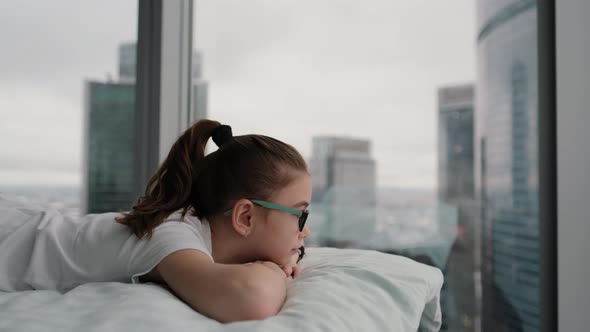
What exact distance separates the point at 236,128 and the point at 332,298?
1437mm

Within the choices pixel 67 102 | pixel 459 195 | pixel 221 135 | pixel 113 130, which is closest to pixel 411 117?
pixel 459 195

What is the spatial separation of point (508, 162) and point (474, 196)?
0.15 m

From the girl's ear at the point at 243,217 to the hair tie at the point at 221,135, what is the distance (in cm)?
18

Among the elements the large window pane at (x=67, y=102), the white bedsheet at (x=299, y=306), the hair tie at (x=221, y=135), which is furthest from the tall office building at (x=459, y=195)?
the large window pane at (x=67, y=102)

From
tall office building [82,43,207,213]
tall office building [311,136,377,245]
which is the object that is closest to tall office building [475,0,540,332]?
tall office building [311,136,377,245]

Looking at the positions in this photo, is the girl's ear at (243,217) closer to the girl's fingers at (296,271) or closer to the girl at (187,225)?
the girl at (187,225)

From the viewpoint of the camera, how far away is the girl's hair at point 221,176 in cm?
92

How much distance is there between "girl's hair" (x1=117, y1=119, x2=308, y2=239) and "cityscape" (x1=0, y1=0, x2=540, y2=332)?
1.45 feet

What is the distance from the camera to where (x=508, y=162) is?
1278 millimetres

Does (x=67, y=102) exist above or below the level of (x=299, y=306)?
above

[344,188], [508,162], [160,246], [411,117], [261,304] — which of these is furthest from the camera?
[344,188]

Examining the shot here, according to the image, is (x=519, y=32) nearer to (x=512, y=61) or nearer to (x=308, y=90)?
(x=512, y=61)

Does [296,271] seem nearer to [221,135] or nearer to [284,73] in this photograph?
[221,135]

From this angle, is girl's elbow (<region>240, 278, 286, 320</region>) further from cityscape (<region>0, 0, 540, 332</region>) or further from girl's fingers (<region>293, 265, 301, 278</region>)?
cityscape (<region>0, 0, 540, 332</region>)
